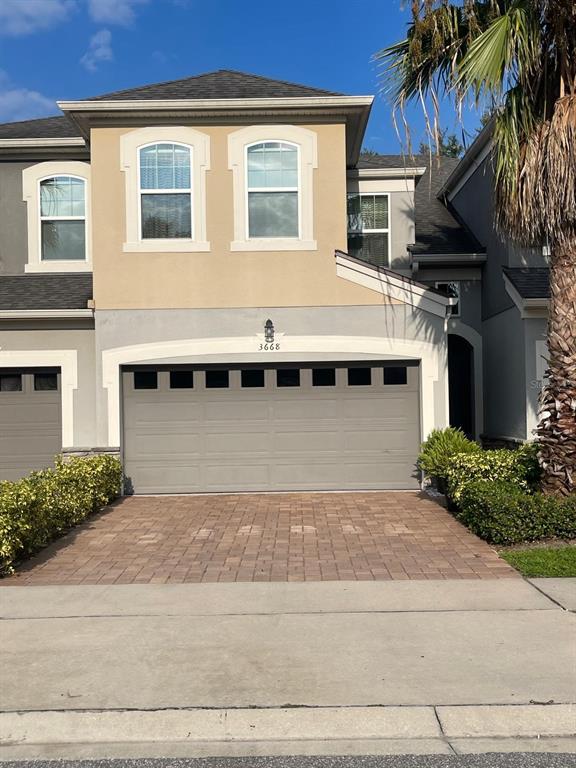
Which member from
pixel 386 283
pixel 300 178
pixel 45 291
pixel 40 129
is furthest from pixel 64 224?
pixel 386 283

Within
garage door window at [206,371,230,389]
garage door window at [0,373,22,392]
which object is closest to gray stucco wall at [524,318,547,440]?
garage door window at [206,371,230,389]

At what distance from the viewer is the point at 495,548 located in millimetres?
7984

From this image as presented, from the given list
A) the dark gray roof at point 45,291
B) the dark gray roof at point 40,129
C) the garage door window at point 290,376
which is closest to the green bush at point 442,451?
the garage door window at point 290,376

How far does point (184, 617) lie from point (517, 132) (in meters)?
7.29

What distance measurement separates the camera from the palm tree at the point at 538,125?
8.30 meters

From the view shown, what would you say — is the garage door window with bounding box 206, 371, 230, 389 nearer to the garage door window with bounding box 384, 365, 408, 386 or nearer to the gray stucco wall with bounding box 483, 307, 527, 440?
the garage door window with bounding box 384, 365, 408, 386

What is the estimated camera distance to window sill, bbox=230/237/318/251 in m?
12.0

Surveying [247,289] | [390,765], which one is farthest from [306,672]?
[247,289]

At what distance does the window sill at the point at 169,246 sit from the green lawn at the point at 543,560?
290 inches

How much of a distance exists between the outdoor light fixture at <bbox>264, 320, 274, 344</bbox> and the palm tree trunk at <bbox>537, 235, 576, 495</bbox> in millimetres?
4987

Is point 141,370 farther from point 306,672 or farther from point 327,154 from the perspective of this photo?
point 306,672

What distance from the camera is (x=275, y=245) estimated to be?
11969 mm

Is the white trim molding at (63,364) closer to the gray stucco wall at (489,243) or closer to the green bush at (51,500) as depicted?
the green bush at (51,500)

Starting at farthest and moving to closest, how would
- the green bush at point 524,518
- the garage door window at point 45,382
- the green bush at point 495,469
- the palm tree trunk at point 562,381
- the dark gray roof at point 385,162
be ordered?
the dark gray roof at point 385,162, the garage door window at point 45,382, the green bush at point 495,469, the palm tree trunk at point 562,381, the green bush at point 524,518
